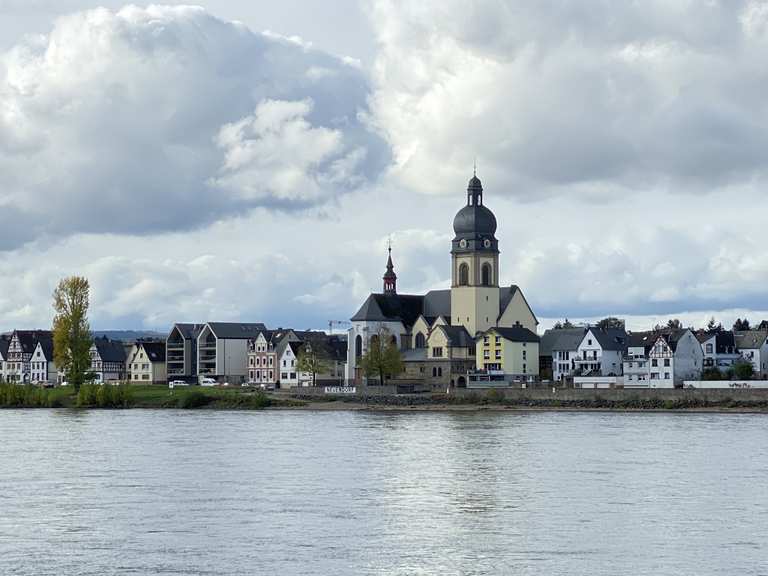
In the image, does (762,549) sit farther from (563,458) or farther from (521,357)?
(521,357)

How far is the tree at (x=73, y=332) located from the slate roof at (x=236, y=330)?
30.3 metres

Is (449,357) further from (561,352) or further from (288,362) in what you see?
(288,362)

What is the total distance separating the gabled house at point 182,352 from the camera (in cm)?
14850

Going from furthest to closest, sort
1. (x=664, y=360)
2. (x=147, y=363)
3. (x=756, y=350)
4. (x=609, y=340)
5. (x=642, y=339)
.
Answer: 1. (x=147, y=363)
2. (x=609, y=340)
3. (x=756, y=350)
4. (x=642, y=339)
5. (x=664, y=360)

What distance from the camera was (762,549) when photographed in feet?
103

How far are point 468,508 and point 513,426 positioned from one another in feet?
135

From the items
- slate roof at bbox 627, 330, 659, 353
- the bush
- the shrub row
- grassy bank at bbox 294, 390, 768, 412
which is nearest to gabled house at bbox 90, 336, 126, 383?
the shrub row

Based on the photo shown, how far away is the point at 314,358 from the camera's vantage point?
132625 millimetres

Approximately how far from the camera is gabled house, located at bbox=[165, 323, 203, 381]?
148500 mm

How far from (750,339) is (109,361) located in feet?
242

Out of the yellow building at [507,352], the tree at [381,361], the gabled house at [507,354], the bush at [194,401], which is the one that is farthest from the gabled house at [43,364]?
the yellow building at [507,352]

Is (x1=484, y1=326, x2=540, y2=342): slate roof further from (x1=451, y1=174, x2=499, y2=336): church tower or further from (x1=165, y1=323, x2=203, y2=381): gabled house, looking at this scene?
(x1=165, y1=323, x2=203, y2=381): gabled house

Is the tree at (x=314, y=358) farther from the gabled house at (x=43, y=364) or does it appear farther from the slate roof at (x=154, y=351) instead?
the gabled house at (x=43, y=364)

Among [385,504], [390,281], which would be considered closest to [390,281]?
[390,281]
